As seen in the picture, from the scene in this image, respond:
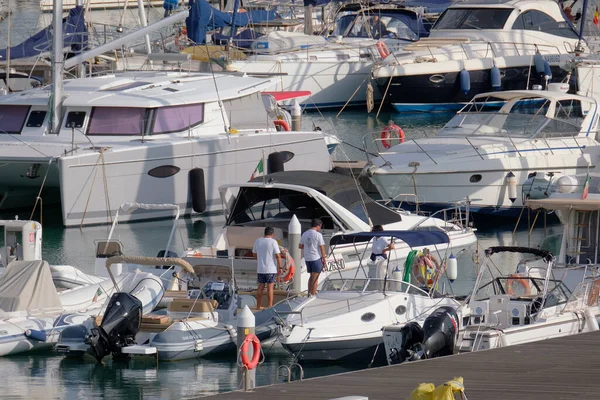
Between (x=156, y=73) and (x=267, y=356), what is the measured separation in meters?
12.8

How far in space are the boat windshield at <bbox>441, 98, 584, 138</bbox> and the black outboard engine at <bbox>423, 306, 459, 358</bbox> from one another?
1144cm

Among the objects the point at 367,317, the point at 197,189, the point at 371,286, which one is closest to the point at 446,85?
the point at 197,189

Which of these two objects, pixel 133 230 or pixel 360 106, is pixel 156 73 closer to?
pixel 133 230

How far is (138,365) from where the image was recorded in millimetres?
16062

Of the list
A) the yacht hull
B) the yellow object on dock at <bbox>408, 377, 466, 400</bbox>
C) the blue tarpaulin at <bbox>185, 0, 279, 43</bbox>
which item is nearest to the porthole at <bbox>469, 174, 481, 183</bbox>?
the blue tarpaulin at <bbox>185, 0, 279, 43</bbox>

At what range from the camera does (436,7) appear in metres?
54.6

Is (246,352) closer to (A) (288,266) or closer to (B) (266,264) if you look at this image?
(B) (266,264)

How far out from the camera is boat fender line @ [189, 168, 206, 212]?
2595cm

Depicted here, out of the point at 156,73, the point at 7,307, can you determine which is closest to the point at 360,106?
the point at 156,73

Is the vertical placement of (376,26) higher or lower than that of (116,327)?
lower

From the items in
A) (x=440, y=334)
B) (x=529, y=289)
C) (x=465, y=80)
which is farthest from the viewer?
(x=465, y=80)

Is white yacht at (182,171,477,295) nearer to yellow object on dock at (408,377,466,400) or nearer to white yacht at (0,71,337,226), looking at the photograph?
white yacht at (0,71,337,226)

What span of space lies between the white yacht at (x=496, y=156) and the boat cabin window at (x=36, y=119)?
635cm

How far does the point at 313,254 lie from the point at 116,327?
9.42 ft
